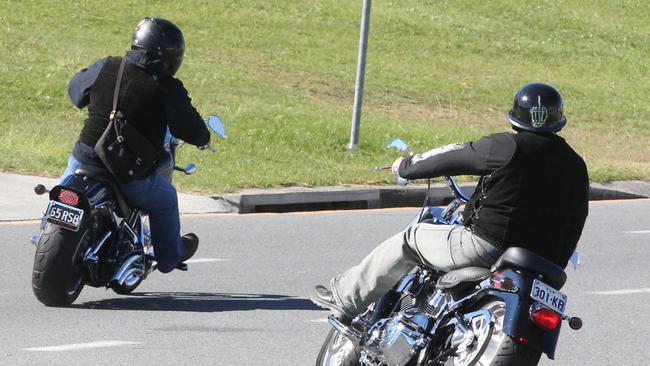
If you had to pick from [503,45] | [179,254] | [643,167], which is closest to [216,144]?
[643,167]

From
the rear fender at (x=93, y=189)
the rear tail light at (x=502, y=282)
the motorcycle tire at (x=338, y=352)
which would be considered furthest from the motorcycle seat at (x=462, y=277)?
the rear fender at (x=93, y=189)

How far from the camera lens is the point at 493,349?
17.5ft

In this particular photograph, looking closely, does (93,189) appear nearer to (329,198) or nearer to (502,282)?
(502,282)

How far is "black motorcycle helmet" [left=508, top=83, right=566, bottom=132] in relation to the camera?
5621 millimetres

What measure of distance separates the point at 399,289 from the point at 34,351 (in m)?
2.28

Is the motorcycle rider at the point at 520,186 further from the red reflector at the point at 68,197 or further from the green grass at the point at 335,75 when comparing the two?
the green grass at the point at 335,75

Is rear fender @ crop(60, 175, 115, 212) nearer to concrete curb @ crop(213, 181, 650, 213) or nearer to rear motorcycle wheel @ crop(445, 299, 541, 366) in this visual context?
rear motorcycle wheel @ crop(445, 299, 541, 366)

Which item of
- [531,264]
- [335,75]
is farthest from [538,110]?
[335,75]

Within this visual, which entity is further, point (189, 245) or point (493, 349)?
point (189, 245)

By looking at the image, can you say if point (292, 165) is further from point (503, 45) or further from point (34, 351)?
point (503, 45)

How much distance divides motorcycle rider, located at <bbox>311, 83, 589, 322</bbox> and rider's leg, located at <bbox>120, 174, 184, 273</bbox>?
101 inches

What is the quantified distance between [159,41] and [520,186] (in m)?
3.03

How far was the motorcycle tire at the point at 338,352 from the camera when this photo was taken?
242 inches

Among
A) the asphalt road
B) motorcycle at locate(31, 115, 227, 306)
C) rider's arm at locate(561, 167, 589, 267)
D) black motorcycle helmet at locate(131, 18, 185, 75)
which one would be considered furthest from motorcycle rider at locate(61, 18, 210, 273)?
rider's arm at locate(561, 167, 589, 267)
